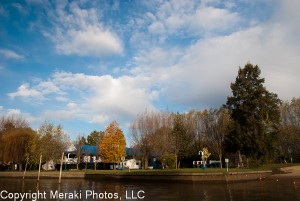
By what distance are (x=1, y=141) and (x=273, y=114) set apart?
164 ft

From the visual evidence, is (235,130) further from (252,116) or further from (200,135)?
(200,135)

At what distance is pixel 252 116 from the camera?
4791cm

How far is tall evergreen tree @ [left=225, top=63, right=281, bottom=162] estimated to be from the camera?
154 ft

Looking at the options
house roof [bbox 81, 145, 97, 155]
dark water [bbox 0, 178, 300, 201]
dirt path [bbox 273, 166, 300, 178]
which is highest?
house roof [bbox 81, 145, 97, 155]

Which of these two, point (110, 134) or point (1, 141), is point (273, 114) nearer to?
point (110, 134)

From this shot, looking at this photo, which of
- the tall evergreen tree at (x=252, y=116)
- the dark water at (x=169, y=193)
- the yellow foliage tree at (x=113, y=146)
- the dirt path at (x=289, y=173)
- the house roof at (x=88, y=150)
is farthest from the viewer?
the house roof at (x=88, y=150)

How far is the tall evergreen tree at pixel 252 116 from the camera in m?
46.9

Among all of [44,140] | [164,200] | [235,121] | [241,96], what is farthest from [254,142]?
[44,140]

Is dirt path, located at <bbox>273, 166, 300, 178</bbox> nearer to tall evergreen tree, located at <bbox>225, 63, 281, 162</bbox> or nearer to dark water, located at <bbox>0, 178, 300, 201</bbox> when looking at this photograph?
tall evergreen tree, located at <bbox>225, 63, 281, 162</bbox>

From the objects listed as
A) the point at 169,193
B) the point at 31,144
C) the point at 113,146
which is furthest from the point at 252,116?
the point at 31,144

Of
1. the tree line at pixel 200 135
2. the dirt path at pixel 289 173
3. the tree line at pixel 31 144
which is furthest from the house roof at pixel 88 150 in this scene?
the dirt path at pixel 289 173

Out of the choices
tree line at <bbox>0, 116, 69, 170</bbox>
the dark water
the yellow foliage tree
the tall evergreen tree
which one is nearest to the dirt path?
the tall evergreen tree

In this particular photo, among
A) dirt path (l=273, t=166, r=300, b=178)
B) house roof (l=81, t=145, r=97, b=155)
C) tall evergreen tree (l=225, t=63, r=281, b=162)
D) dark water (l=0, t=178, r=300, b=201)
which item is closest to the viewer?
dark water (l=0, t=178, r=300, b=201)

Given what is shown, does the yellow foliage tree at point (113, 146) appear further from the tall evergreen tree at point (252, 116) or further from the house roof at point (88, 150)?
the tall evergreen tree at point (252, 116)
